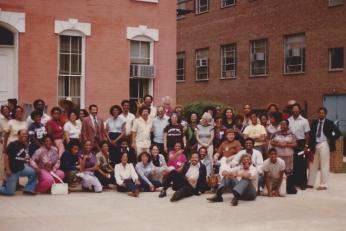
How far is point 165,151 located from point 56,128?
8.62ft

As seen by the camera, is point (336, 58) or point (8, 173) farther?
point (336, 58)

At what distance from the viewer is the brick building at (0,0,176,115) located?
18094 millimetres

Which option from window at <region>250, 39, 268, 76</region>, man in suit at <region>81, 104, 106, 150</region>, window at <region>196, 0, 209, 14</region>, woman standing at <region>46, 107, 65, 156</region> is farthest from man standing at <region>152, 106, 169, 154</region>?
window at <region>196, 0, 209, 14</region>

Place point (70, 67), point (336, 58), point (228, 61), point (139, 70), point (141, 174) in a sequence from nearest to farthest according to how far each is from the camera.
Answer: point (141, 174)
point (70, 67)
point (139, 70)
point (336, 58)
point (228, 61)

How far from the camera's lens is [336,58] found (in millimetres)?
30672

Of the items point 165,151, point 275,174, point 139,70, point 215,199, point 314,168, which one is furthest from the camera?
point 139,70

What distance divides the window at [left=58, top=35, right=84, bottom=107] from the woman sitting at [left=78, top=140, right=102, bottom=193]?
4.92 meters

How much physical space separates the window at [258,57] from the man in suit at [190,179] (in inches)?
843

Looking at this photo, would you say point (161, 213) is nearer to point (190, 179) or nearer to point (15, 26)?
point (190, 179)

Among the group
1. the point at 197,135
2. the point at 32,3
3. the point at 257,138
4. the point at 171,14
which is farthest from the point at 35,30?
the point at 257,138

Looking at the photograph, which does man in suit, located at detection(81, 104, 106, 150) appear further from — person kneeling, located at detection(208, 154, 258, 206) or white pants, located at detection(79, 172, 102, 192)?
person kneeling, located at detection(208, 154, 258, 206)

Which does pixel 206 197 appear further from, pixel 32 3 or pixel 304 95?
pixel 304 95

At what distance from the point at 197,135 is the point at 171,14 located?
651 centimetres

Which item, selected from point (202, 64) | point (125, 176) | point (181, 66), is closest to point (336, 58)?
point (202, 64)
